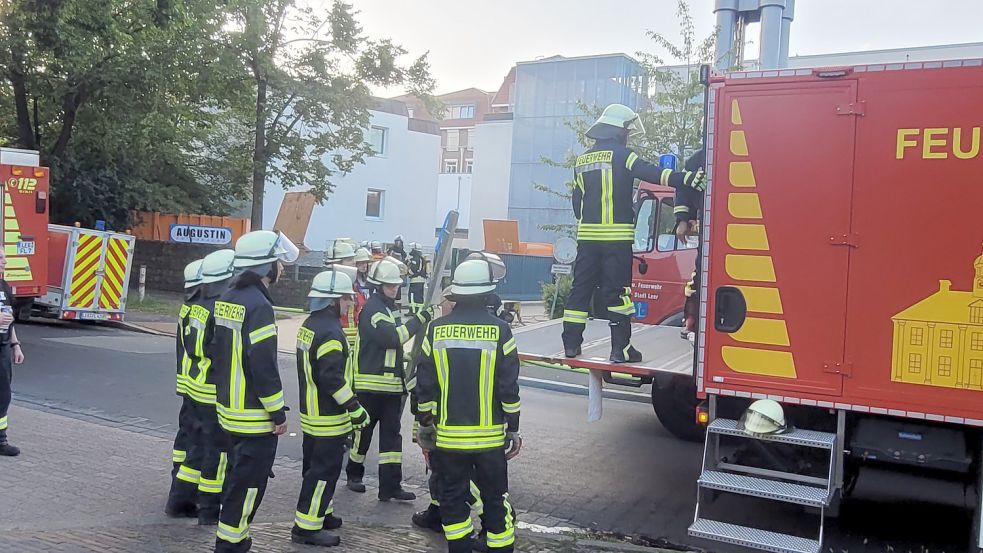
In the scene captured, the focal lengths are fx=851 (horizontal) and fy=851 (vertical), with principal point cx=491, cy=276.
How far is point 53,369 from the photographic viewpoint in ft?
37.8

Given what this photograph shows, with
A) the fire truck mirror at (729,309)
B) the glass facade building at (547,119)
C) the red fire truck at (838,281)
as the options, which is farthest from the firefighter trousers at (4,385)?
the glass facade building at (547,119)

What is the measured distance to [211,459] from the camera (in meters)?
5.59

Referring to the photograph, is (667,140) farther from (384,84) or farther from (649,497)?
(649,497)

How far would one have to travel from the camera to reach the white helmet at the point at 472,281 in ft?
16.1

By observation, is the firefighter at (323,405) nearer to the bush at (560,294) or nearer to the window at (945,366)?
the window at (945,366)

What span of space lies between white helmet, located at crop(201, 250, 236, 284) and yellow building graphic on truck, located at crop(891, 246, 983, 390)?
4.15 metres

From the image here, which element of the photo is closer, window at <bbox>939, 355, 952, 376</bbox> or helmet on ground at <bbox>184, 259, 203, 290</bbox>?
window at <bbox>939, 355, 952, 376</bbox>

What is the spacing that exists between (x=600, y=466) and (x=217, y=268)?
409 centimetres

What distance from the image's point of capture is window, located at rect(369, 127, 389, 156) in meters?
34.8

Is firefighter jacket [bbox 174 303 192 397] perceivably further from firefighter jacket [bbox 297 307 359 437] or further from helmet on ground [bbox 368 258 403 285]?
helmet on ground [bbox 368 258 403 285]

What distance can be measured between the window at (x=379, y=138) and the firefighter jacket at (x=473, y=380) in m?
30.6

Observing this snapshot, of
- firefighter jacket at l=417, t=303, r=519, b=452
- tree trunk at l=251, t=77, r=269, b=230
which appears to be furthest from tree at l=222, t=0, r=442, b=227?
firefighter jacket at l=417, t=303, r=519, b=452

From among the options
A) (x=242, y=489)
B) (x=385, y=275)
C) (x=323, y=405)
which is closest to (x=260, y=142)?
(x=385, y=275)

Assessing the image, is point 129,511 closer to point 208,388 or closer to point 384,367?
point 208,388
